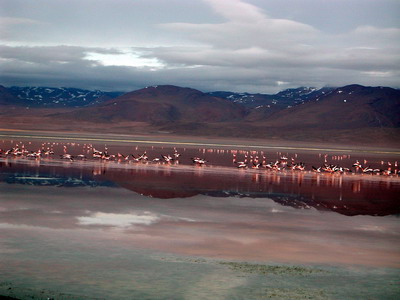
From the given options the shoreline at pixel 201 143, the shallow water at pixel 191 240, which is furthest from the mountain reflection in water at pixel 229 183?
the shoreline at pixel 201 143

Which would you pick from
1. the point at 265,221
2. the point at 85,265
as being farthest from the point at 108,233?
the point at 265,221

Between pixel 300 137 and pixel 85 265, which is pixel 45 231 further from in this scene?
pixel 300 137

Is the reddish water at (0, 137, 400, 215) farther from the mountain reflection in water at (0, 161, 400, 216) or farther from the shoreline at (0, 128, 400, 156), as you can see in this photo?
the shoreline at (0, 128, 400, 156)

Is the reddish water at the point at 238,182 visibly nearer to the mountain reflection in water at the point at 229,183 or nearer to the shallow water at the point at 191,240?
the mountain reflection in water at the point at 229,183

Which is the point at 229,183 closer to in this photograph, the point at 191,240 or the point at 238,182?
the point at 238,182

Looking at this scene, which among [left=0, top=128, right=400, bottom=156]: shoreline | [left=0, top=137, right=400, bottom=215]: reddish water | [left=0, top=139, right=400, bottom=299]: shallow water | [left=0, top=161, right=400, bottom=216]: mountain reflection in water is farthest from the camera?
[left=0, top=128, right=400, bottom=156]: shoreline

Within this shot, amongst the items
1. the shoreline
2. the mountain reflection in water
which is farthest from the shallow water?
the shoreline
